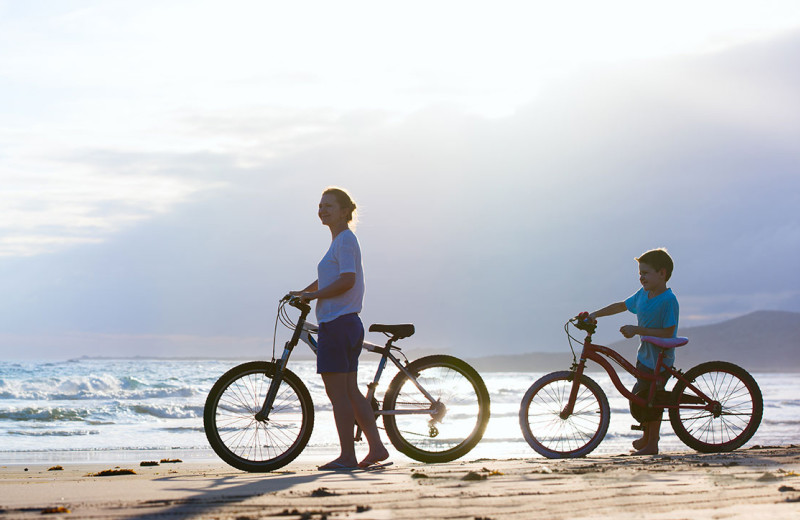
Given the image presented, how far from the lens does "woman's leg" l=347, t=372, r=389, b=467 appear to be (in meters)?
5.37

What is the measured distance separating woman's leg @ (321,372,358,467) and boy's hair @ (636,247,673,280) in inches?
105

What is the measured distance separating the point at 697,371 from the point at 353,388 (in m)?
2.92

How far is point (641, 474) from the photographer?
4727mm

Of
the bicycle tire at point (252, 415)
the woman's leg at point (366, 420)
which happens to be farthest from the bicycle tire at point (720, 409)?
the bicycle tire at point (252, 415)

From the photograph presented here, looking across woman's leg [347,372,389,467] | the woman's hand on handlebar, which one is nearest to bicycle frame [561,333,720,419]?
woman's leg [347,372,389,467]

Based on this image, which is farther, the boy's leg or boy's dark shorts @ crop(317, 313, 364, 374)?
the boy's leg

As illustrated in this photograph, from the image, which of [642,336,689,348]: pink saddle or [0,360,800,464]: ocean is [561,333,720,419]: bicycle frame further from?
[0,360,800,464]: ocean

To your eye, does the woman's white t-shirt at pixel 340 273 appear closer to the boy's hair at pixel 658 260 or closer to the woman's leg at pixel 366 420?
the woman's leg at pixel 366 420

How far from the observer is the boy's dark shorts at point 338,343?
5.29 meters

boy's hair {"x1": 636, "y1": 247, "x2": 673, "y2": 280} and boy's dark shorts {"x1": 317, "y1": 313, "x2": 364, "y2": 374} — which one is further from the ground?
boy's hair {"x1": 636, "y1": 247, "x2": 673, "y2": 280}

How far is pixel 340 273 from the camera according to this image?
5242 millimetres

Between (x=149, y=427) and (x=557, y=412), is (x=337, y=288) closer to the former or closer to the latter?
(x=557, y=412)

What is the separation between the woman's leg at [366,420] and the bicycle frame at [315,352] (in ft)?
0.47

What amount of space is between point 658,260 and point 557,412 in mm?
1441
